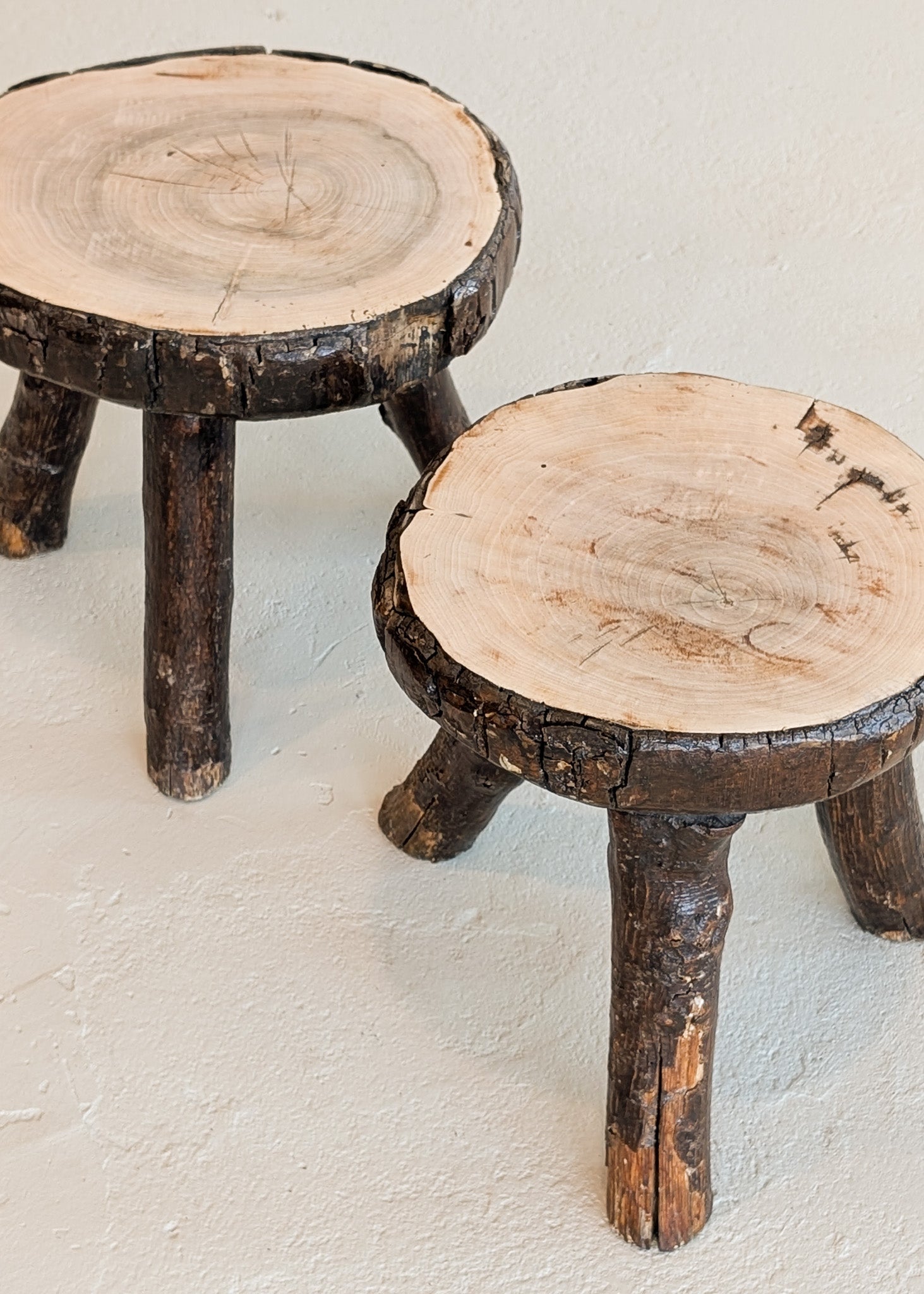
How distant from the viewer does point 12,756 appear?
6.42ft

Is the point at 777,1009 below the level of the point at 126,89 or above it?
below

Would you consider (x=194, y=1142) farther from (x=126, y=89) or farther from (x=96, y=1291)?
(x=126, y=89)

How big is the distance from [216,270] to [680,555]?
56 cm

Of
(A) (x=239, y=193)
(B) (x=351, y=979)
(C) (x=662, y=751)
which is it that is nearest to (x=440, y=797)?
(B) (x=351, y=979)

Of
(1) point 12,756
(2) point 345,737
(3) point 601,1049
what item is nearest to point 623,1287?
(3) point 601,1049

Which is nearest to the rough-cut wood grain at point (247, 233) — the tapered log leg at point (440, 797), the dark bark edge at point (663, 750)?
the tapered log leg at point (440, 797)

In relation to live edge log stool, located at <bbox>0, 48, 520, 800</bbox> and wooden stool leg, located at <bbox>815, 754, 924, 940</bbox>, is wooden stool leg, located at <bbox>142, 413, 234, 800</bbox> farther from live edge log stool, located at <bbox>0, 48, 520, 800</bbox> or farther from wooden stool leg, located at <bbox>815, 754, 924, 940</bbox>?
wooden stool leg, located at <bbox>815, 754, 924, 940</bbox>

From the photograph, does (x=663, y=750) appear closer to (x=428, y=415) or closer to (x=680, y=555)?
(x=680, y=555)

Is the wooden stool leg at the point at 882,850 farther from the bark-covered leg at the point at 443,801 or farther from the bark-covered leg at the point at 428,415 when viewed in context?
the bark-covered leg at the point at 428,415

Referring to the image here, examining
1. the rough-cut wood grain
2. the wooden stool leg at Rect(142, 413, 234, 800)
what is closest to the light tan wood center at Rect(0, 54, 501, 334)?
the rough-cut wood grain

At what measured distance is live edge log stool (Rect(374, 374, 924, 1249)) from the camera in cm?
129

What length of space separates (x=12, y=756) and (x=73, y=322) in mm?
572

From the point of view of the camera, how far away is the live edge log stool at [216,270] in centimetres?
161

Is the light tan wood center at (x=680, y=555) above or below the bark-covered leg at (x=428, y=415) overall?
above
